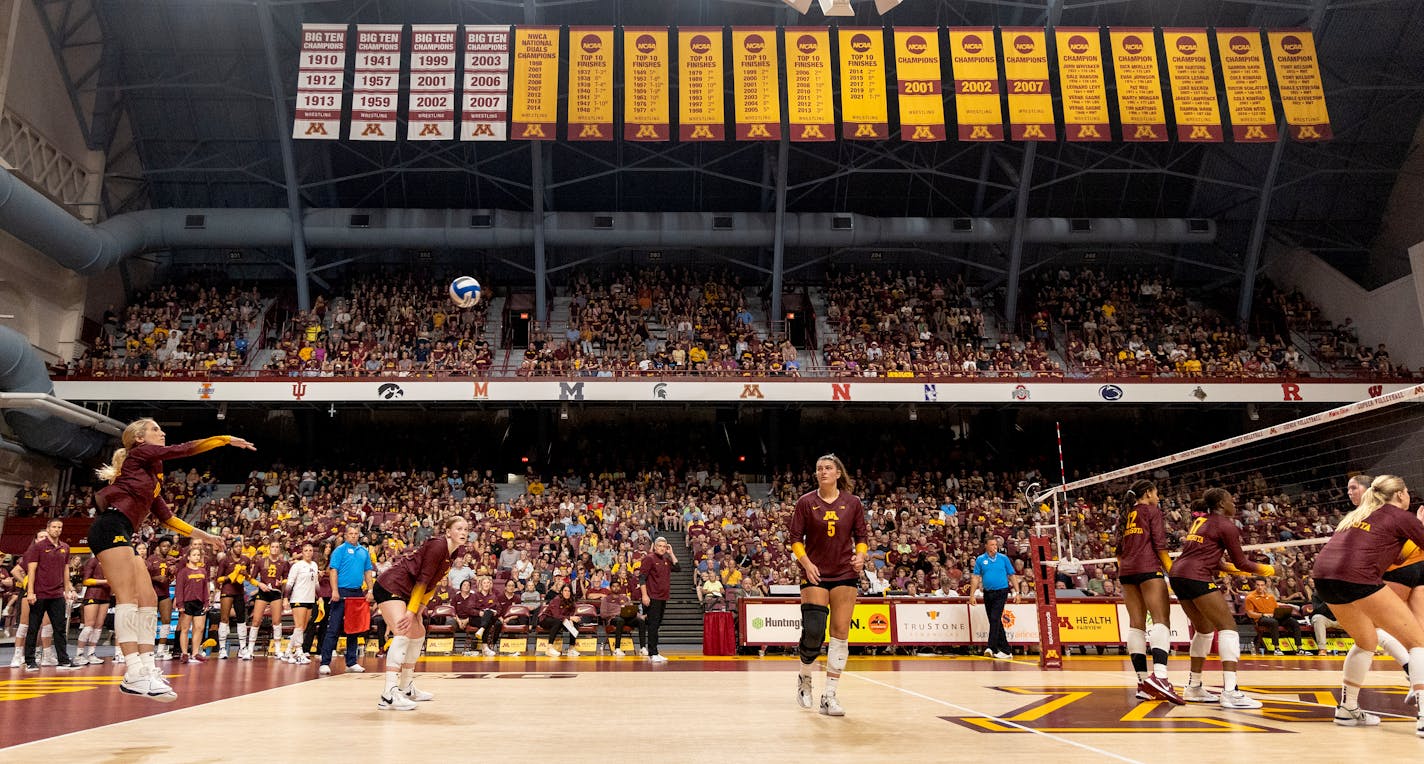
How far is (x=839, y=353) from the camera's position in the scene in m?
30.9

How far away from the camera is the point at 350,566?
13391mm

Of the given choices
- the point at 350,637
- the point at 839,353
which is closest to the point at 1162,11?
the point at 839,353

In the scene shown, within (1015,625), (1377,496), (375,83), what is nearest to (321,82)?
(375,83)

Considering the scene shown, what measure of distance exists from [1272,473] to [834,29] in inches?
861

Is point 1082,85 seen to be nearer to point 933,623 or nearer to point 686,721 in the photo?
point 933,623

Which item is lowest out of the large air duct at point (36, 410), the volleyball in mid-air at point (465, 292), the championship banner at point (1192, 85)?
the large air duct at point (36, 410)

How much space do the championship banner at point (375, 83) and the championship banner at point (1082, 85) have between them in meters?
20.3

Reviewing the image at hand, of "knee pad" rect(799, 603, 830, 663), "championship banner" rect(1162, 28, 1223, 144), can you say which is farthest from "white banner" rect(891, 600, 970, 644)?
"championship banner" rect(1162, 28, 1223, 144)

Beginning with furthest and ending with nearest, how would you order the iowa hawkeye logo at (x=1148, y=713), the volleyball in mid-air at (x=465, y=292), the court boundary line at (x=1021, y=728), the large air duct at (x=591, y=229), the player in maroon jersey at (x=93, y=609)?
1. the large air duct at (x=591, y=229)
2. the volleyball in mid-air at (x=465, y=292)
3. the player in maroon jersey at (x=93, y=609)
4. the iowa hawkeye logo at (x=1148, y=713)
5. the court boundary line at (x=1021, y=728)

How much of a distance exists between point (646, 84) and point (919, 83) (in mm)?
8299

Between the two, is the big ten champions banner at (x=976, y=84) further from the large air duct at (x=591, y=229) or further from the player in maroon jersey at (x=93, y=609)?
the player in maroon jersey at (x=93, y=609)

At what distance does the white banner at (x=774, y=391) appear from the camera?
1090 inches

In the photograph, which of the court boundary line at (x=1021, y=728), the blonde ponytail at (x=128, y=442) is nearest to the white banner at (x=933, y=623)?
the court boundary line at (x=1021, y=728)

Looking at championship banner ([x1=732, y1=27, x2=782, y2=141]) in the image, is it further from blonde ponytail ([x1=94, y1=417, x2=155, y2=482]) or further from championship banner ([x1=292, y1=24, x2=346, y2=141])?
blonde ponytail ([x1=94, y1=417, x2=155, y2=482])
